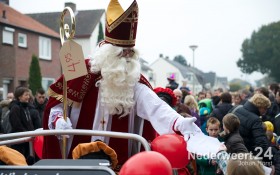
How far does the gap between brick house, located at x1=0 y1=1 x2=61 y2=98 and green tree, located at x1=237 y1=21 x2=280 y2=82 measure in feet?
140

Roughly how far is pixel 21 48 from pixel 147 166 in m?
21.9

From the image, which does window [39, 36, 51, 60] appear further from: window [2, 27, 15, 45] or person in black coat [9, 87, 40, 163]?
person in black coat [9, 87, 40, 163]

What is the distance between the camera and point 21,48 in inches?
877

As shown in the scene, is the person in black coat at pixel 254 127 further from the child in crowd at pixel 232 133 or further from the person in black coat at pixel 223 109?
the person in black coat at pixel 223 109

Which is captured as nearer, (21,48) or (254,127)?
(254,127)

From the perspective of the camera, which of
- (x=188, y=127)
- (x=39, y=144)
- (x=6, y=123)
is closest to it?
(x=188, y=127)

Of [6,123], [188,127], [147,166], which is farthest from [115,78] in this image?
[6,123]

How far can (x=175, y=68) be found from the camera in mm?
56594

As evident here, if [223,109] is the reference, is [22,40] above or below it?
above

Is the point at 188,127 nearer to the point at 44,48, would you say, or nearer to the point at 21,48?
the point at 21,48

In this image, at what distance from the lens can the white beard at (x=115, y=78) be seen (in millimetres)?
3057

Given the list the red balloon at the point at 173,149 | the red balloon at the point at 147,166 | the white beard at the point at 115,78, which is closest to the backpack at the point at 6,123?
the white beard at the point at 115,78

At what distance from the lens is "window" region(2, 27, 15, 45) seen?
20766mm

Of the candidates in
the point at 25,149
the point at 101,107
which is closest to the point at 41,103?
the point at 25,149
